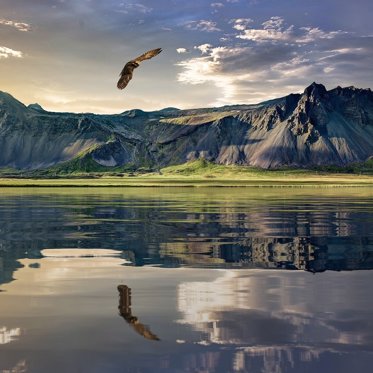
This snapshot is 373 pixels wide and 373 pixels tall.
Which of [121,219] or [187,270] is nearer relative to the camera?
[187,270]

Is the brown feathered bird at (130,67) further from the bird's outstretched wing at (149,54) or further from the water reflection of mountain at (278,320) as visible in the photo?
the water reflection of mountain at (278,320)

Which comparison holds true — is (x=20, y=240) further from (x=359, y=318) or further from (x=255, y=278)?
(x=359, y=318)

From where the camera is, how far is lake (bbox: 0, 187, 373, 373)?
14867 mm

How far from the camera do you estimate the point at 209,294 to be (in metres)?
22.8

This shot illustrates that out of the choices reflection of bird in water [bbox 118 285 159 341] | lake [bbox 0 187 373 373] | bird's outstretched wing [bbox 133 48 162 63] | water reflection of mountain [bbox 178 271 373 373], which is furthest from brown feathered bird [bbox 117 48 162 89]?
water reflection of mountain [bbox 178 271 373 373]

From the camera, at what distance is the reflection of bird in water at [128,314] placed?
16953 mm

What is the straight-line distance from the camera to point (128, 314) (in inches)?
766

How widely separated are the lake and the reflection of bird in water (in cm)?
4

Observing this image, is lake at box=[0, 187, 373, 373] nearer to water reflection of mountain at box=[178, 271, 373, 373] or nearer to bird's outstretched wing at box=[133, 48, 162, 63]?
water reflection of mountain at box=[178, 271, 373, 373]

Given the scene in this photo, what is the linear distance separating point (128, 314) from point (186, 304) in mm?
2533

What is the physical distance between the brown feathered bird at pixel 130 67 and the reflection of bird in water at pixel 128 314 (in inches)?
452

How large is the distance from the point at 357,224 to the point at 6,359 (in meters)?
45.4

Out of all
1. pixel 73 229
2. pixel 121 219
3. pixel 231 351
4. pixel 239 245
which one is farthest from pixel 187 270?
pixel 121 219

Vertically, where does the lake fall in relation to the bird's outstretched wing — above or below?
below
